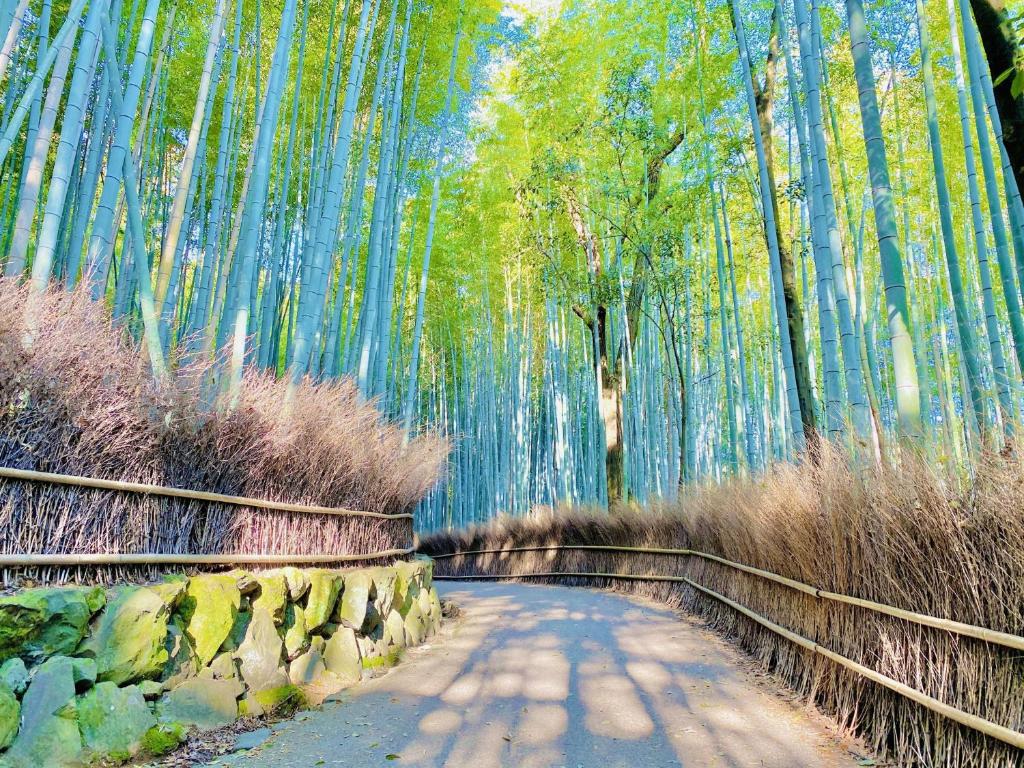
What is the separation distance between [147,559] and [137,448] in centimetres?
43

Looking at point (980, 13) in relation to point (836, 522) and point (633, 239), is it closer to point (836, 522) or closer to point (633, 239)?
point (836, 522)

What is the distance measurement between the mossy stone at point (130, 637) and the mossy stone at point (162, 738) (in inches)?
7.1

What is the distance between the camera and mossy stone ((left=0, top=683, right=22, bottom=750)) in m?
1.74

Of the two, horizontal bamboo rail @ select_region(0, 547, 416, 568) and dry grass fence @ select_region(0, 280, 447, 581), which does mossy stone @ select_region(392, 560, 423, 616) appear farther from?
horizontal bamboo rail @ select_region(0, 547, 416, 568)

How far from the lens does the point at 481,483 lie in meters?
13.8

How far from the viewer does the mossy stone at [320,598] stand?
129 inches

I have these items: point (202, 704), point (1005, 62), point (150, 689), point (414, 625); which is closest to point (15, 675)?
point (150, 689)

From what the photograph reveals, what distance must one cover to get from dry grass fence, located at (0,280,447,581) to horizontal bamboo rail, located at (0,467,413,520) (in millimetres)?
25

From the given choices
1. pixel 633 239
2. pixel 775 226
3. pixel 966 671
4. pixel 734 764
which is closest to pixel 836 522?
pixel 966 671

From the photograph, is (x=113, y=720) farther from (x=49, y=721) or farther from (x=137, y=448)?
(x=137, y=448)

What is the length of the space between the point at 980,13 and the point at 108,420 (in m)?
3.48

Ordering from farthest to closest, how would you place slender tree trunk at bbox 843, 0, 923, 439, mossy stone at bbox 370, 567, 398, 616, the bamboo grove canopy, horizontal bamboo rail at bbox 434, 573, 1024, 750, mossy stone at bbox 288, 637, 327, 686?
mossy stone at bbox 370, 567, 398, 616 < the bamboo grove canopy < mossy stone at bbox 288, 637, 327, 686 < slender tree trunk at bbox 843, 0, 923, 439 < horizontal bamboo rail at bbox 434, 573, 1024, 750

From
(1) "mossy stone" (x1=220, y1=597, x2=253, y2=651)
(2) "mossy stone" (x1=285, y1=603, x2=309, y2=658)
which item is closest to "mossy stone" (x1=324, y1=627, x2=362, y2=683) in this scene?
(2) "mossy stone" (x1=285, y1=603, x2=309, y2=658)

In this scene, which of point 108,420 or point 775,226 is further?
point 775,226
